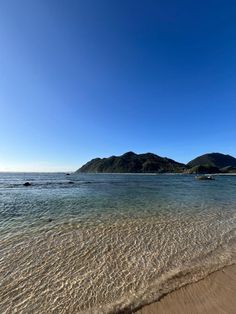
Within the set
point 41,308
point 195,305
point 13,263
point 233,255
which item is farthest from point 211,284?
point 13,263

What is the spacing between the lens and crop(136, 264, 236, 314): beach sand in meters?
5.11

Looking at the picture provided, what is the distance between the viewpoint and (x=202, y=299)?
5.56 m

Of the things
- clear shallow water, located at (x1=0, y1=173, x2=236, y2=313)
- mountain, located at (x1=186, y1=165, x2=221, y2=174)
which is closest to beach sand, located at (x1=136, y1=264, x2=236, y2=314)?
clear shallow water, located at (x1=0, y1=173, x2=236, y2=313)

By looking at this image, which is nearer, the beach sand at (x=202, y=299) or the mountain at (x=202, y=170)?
the beach sand at (x=202, y=299)

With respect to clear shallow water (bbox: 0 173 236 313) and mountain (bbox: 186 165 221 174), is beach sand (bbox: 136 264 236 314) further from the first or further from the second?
mountain (bbox: 186 165 221 174)

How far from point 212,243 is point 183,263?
3020mm

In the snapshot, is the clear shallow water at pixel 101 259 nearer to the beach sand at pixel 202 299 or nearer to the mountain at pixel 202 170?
the beach sand at pixel 202 299

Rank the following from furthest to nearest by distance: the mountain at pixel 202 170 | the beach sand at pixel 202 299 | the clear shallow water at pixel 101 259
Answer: the mountain at pixel 202 170
the clear shallow water at pixel 101 259
the beach sand at pixel 202 299

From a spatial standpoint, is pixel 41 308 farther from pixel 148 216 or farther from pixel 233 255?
pixel 148 216

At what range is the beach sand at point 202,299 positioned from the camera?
5109 mm

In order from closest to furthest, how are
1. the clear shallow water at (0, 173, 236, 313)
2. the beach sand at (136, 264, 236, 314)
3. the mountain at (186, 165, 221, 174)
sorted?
the beach sand at (136, 264, 236, 314), the clear shallow water at (0, 173, 236, 313), the mountain at (186, 165, 221, 174)

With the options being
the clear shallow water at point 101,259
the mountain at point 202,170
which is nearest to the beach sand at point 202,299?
the clear shallow water at point 101,259

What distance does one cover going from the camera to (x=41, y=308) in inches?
210

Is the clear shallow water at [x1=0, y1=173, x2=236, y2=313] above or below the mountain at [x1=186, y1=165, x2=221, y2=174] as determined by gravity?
below
